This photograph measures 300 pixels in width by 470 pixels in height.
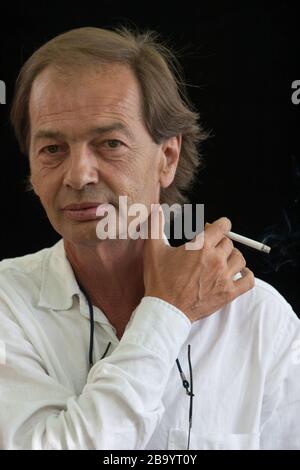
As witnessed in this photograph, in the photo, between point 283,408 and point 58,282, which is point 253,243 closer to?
point 283,408

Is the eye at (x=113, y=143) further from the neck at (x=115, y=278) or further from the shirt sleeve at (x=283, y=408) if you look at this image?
the shirt sleeve at (x=283, y=408)

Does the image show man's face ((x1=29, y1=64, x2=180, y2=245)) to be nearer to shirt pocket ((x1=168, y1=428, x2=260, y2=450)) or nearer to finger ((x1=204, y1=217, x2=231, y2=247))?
finger ((x1=204, y1=217, x2=231, y2=247))

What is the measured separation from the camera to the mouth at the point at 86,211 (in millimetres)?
1893

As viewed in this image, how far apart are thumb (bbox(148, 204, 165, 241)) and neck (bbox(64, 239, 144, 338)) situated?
0.18ft

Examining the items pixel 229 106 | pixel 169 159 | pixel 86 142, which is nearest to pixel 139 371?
pixel 86 142

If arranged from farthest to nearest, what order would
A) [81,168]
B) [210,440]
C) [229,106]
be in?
1. [229,106]
2. [210,440]
3. [81,168]

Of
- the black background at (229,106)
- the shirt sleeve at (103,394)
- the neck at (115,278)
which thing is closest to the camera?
the shirt sleeve at (103,394)

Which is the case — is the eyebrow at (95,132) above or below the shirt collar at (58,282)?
above

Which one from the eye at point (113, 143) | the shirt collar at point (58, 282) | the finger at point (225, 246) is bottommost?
the shirt collar at point (58, 282)

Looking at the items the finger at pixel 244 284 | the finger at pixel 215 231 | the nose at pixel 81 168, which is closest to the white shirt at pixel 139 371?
the finger at pixel 244 284

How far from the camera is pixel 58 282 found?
211 centimetres

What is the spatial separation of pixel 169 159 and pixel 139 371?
75cm
